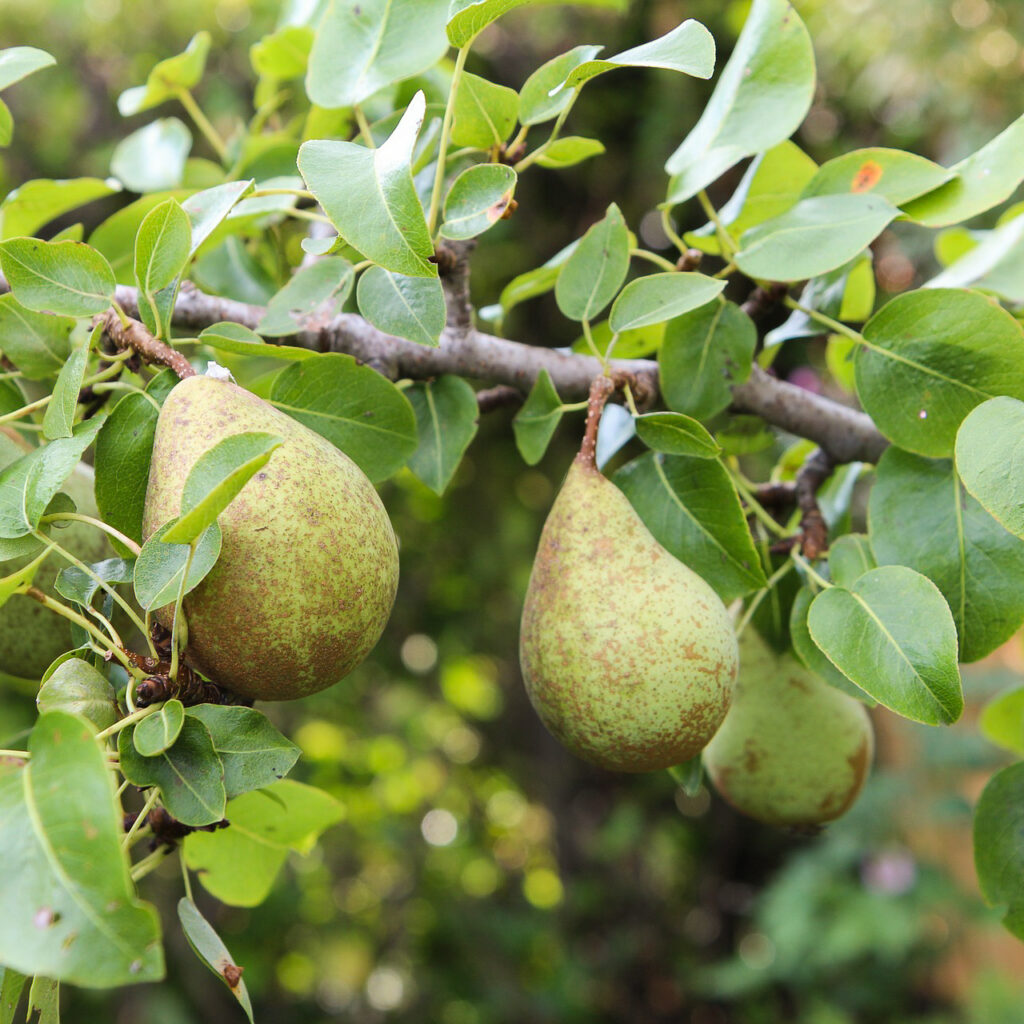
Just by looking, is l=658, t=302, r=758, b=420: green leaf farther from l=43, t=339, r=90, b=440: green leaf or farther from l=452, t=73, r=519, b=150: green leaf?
l=43, t=339, r=90, b=440: green leaf

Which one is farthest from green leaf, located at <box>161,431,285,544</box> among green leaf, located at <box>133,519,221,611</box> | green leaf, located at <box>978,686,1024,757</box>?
green leaf, located at <box>978,686,1024,757</box>

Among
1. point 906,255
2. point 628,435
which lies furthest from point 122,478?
point 906,255

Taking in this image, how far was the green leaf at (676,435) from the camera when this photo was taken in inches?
22.1

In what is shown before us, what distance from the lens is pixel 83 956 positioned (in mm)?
332

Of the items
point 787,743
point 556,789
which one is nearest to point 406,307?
point 787,743

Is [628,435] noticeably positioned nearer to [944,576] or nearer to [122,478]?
[944,576]

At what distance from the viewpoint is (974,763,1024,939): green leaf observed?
2.15 ft

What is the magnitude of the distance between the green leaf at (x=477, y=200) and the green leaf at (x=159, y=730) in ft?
0.91

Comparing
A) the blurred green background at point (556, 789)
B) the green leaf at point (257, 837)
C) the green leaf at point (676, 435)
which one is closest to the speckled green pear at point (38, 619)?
the green leaf at point (257, 837)

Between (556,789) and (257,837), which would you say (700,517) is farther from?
(556,789)

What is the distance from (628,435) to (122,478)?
1.19 feet

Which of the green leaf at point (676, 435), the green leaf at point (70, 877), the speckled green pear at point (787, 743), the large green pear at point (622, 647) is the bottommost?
the speckled green pear at point (787, 743)

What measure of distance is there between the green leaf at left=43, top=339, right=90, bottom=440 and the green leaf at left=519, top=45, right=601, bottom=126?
279 millimetres

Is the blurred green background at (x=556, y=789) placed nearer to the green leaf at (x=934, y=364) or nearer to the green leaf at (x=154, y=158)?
the green leaf at (x=154, y=158)
